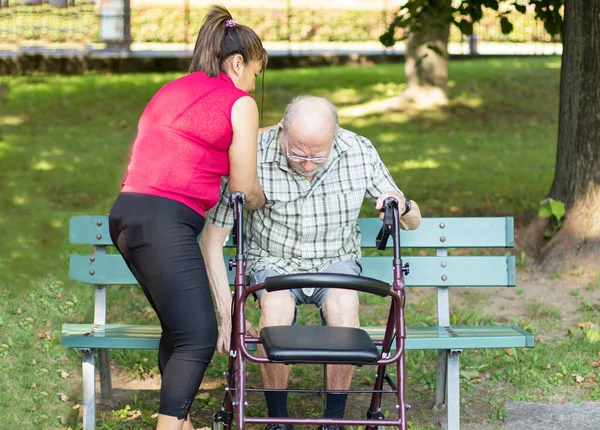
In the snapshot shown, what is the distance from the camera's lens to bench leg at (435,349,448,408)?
4660 millimetres

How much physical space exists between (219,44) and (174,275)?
0.92m

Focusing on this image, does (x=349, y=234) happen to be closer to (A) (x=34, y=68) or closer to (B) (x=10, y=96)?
(B) (x=10, y=96)

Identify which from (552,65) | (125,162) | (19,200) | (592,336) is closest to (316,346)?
(592,336)

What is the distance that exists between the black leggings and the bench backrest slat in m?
1.15

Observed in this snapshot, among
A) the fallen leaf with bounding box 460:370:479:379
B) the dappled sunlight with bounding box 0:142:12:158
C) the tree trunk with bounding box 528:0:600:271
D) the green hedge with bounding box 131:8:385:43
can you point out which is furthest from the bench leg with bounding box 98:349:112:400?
the green hedge with bounding box 131:8:385:43

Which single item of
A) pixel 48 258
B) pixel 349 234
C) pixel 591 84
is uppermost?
pixel 591 84

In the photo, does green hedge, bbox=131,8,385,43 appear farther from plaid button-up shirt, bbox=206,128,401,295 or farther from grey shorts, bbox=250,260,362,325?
grey shorts, bbox=250,260,362,325

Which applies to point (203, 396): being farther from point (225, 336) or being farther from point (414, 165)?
point (414, 165)

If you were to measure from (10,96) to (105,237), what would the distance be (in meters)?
11.2

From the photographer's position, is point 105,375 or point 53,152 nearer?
point 105,375

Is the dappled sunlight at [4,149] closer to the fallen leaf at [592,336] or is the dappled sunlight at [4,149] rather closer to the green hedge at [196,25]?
the fallen leaf at [592,336]

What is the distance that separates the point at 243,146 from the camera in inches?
144

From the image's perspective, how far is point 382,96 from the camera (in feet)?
53.6

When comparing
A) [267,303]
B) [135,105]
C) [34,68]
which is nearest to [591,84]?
[267,303]
